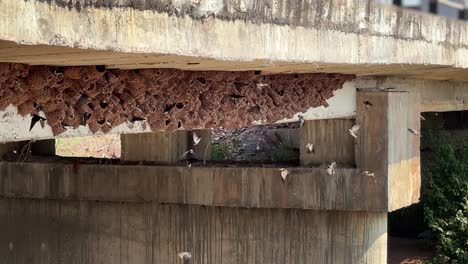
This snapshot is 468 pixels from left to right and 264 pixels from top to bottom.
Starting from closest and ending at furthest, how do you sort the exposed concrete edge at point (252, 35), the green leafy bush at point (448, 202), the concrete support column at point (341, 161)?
the exposed concrete edge at point (252, 35)
the concrete support column at point (341, 161)
the green leafy bush at point (448, 202)

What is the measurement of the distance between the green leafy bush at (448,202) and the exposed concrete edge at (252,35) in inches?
207

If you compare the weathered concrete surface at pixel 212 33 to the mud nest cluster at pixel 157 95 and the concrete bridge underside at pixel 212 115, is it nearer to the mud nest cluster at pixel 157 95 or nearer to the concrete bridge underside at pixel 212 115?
the concrete bridge underside at pixel 212 115

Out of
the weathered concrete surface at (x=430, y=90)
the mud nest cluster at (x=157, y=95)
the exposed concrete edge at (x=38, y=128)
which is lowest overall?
the exposed concrete edge at (x=38, y=128)

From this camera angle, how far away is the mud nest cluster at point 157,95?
3.52 metres

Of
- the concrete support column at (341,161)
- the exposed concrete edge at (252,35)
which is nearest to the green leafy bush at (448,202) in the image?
the concrete support column at (341,161)

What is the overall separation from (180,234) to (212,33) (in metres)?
4.88

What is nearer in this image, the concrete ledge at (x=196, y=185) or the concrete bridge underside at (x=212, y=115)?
the concrete bridge underside at (x=212, y=115)

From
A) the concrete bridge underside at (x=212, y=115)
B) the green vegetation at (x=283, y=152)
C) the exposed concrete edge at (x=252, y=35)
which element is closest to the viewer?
the exposed concrete edge at (x=252, y=35)

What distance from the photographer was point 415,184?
745cm

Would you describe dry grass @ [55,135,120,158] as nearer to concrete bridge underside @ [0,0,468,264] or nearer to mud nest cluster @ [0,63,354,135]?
concrete bridge underside @ [0,0,468,264]

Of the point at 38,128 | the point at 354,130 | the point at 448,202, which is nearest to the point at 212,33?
the point at 38,128

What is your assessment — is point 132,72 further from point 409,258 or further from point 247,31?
point 409,258

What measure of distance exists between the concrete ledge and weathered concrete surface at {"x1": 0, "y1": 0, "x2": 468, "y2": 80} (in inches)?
79.3

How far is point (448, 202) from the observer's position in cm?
1125
